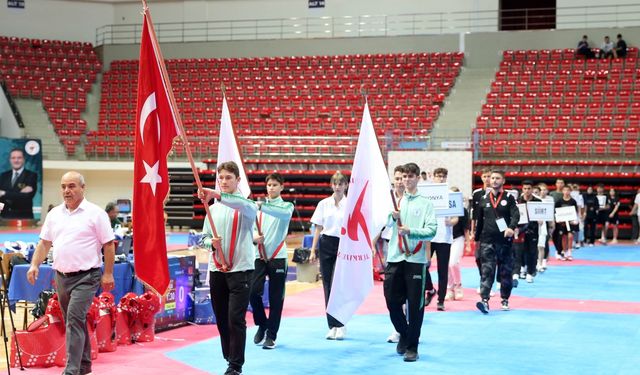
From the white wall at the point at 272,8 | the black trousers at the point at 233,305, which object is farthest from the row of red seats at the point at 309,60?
the black trousers at the point at 233,305

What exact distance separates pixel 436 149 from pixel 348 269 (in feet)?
58.7

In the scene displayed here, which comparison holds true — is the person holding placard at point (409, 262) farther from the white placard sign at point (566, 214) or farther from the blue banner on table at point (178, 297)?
the white placard sign at point (566, 214)

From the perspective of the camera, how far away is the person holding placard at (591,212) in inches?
946

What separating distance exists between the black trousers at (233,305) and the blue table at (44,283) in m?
2.61

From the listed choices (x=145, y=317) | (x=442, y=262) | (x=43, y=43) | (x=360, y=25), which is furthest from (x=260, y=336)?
(x=43, y=43)

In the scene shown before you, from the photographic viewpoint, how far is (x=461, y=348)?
897 centimetres

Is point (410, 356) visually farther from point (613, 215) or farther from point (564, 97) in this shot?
point (564, 97)

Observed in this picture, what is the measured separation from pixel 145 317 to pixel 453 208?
15.9 ft

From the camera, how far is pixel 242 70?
35375mm

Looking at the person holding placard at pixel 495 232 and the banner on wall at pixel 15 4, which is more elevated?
the banner on wall at pixel 15 4

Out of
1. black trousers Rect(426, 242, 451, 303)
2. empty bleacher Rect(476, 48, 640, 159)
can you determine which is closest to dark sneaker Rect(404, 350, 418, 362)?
black trousers Rect(426, 242, 451, 303)

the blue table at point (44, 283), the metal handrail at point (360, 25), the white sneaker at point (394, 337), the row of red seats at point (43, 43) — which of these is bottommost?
the white sneaker at point (394, 337)

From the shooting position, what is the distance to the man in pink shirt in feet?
22.8

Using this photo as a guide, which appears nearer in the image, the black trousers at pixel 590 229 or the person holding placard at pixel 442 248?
the person holding placard at pixel 442 248
